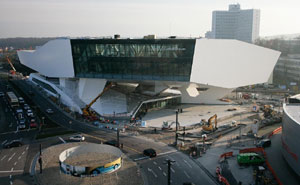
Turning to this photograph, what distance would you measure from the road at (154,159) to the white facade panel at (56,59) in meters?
8.64

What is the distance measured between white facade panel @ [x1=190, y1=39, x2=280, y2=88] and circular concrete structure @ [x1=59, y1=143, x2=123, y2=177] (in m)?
19.3

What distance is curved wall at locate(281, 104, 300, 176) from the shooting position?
73.1 feet

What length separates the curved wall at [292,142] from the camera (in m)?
22.3

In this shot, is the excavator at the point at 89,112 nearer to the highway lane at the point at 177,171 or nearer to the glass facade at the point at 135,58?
the glass facade at the point at 135,58

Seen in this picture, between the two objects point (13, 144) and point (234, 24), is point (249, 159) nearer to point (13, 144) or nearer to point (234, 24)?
point (13, 144)

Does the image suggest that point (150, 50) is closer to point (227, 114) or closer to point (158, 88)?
point (158, 88)

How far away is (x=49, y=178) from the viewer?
22672 mm

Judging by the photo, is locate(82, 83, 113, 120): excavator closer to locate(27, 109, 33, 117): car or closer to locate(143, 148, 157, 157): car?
locate(27, 109, 33, 117): car

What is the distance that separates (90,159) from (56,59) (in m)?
27.0

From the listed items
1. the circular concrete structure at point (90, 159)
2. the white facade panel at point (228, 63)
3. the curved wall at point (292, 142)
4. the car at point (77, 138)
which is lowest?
the car at point (77, 138)

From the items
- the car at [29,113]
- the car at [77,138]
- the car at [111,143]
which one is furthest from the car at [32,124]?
the car at [111,143]

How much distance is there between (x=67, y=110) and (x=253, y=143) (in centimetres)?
2707

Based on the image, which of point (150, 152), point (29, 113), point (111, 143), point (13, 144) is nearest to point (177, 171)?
point (150, 152)

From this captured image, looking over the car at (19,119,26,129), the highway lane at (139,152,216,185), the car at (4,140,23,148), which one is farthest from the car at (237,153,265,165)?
the car at (19,119,26,129)
